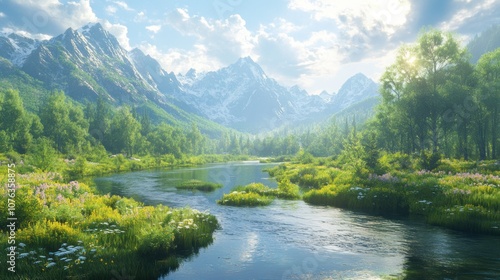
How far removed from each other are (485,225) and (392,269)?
9.95 m

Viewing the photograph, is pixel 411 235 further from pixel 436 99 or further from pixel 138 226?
pixel 436 99

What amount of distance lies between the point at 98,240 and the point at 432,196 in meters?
24.3

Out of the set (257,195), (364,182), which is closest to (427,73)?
(364,182)

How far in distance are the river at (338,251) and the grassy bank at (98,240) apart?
3.62 ft

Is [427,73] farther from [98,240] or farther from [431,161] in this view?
[98,240]

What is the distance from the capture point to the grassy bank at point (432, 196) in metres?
20.3

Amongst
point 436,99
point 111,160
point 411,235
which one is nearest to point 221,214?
point 411,235

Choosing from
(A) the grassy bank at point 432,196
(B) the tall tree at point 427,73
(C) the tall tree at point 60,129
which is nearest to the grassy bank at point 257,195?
(A) the grassy bank at point 432,196

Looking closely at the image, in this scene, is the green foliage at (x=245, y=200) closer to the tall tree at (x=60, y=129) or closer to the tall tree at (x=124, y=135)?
the tall tree at (x=60, y=129)

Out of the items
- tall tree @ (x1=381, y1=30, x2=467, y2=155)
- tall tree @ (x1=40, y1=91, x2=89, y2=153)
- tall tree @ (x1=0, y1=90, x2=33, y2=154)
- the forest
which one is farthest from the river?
tall tree @ (x1=40, y1=91, x2=89, y2=153)

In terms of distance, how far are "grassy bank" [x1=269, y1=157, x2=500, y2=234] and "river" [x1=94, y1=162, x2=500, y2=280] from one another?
151cm

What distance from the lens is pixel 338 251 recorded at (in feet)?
52.0

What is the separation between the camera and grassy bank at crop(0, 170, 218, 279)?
1155 centimetres

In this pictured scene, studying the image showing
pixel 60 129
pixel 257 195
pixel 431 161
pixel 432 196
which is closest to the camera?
pixel 432 196
